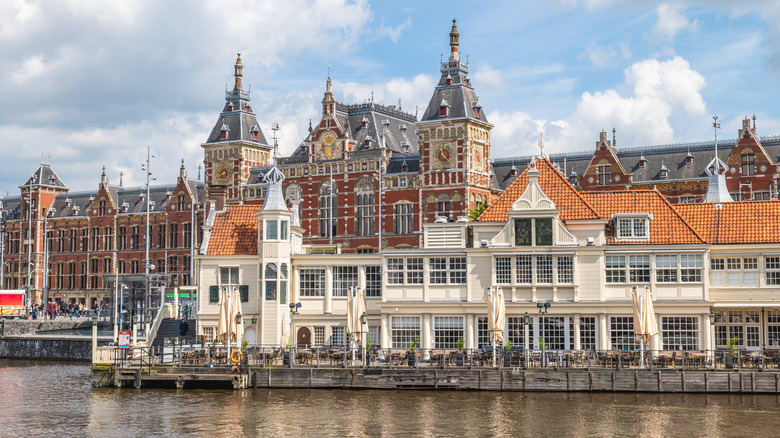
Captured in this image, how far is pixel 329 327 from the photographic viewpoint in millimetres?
52562

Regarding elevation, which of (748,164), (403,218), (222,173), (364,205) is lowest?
(403,218)

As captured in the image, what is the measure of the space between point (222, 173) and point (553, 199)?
2232 inches

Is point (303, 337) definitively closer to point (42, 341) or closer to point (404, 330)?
point (404, 330)

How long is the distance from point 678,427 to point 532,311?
46.9 feet

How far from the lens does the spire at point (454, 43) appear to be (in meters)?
88.6

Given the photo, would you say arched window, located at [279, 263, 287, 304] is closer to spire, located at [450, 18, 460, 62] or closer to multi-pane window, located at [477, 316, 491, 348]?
multi-pane window, located at [477, 316, 491, 348]

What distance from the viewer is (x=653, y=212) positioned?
49.2 m

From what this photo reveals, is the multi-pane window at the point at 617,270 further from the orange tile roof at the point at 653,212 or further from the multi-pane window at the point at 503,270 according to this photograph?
the multi-pane window at the point at 503,270

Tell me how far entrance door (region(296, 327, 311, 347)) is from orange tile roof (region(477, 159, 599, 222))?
11.6 meters

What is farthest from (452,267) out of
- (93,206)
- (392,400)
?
(93,206)

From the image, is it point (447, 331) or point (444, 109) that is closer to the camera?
point (447, 331)

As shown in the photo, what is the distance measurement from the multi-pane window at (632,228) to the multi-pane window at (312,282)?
1580 cm

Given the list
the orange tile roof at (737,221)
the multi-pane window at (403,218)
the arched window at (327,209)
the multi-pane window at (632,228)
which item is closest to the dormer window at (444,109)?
the multi-pane window at (403,218)

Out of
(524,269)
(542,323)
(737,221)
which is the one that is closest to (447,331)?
(542,323)
